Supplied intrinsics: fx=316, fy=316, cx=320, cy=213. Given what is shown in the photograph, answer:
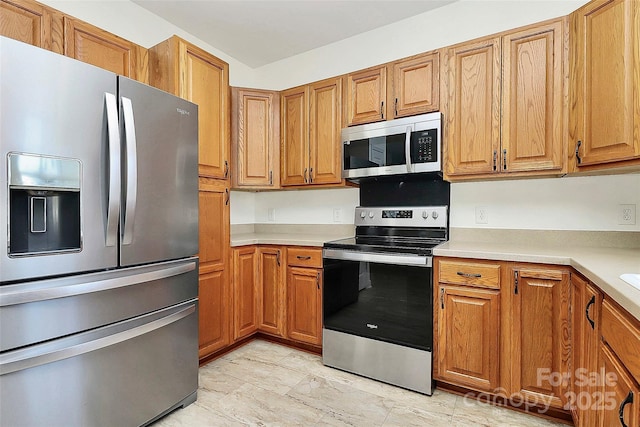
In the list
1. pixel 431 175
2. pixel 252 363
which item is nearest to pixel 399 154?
pixel 431 175

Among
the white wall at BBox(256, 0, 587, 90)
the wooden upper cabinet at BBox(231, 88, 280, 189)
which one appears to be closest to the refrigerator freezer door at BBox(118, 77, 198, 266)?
the wooden upper cabinet at BBox(231, 88, 280, 189)

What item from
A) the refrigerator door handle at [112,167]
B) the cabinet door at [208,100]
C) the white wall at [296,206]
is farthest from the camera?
the white wall at [296,206]

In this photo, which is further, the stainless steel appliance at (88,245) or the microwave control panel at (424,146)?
the microwave control panel at (424,146)

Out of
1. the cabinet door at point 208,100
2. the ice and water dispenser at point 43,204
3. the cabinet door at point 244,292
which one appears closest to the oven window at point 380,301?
the cabinet door at point 244,292

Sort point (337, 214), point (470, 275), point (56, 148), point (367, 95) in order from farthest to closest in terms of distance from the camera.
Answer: point (337, 214) < point (367, 95) < point (470, 275) < point (56, 148)

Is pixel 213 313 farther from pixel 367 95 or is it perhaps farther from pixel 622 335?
pixel 622 335

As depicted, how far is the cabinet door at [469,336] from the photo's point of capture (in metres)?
1.83

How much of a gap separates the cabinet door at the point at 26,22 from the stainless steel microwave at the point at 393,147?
75.8 inches

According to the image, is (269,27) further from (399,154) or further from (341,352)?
(341,352)

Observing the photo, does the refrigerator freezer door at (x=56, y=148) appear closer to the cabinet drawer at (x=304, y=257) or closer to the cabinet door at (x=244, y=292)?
the cabinet door at (x=244, y=292)

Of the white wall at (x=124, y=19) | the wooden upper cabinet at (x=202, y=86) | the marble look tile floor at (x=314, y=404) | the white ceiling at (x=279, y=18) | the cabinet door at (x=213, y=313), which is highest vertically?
the white ceiling at (x=279, y=18)

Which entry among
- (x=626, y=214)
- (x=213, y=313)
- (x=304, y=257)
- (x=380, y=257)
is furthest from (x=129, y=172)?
(x=626, y=214)

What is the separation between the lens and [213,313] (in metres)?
2.38

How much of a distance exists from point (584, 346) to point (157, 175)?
2.22 metres
